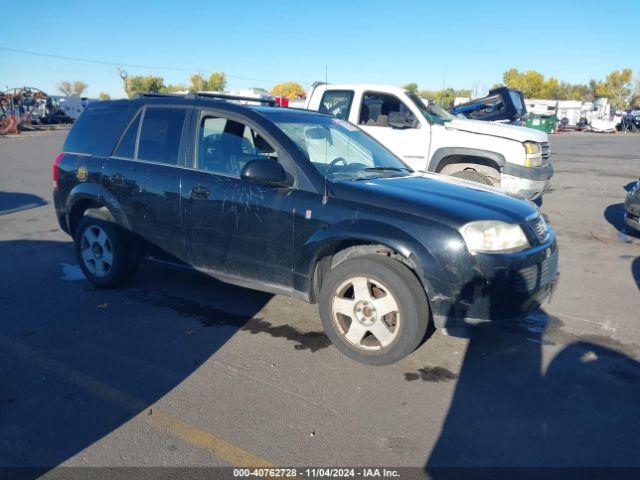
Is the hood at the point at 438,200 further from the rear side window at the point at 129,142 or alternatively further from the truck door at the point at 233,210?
the rear side window at the point at 129,142

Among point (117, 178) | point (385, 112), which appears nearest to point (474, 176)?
point (385, 112)

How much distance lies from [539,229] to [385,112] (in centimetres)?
551

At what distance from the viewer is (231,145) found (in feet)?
15.2

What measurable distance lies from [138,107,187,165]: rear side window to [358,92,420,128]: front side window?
14.6ft

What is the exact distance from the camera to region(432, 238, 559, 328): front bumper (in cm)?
351

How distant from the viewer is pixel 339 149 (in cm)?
479

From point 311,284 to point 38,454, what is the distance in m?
2.11

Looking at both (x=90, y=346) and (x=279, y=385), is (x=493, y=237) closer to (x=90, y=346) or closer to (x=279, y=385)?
A: (x=279, y=385)

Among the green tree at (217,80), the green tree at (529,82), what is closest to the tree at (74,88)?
the green tree at (217,80)

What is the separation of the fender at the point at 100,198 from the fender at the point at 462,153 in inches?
197

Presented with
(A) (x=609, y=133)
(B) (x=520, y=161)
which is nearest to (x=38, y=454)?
(B) (x=520, y=161)

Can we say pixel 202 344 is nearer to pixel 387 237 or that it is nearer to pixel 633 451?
pixel 387 237

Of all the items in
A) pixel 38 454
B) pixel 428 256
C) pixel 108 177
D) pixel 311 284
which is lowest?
pixel 38 454

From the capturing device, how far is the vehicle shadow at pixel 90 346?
305 cm
